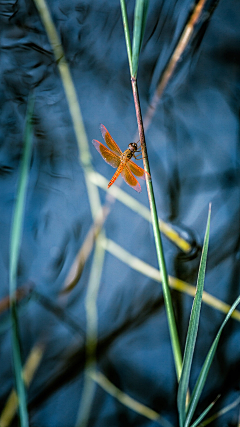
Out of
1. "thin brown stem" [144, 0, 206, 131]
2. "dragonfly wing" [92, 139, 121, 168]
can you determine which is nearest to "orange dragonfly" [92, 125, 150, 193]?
"dragonfly wing" [92, 139, 121, 168]

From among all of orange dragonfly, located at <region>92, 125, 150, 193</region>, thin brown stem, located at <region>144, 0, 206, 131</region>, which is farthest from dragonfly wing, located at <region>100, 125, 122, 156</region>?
thin brown stem, located at <region>144, 0, 206, 131</region>

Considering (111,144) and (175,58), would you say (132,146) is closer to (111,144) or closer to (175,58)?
(111,144)

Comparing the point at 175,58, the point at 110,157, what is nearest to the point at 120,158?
the point at 110,157

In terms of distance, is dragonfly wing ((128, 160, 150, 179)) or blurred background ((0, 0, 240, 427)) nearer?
dragonfly wing ((128, 160, 150, 179))

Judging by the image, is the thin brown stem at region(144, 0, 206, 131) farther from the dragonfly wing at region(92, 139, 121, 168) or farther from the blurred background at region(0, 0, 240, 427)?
the dragonfly wing at region(92, 139, 121, 168)

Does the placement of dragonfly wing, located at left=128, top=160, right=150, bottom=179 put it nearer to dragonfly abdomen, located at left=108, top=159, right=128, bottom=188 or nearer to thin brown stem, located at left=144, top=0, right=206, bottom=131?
dragonfly abdomen, located at left=108, top=159, right=128, bottom=188

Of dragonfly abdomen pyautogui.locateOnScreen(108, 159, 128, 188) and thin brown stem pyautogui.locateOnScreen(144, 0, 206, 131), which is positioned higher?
thin brown stem pyautogui.locateOnScreen(144, 0, 206, 131)

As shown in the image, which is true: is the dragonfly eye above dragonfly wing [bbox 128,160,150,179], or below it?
above

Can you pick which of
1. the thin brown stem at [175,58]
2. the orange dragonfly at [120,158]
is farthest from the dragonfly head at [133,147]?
the thin brown stem at [175,58]
